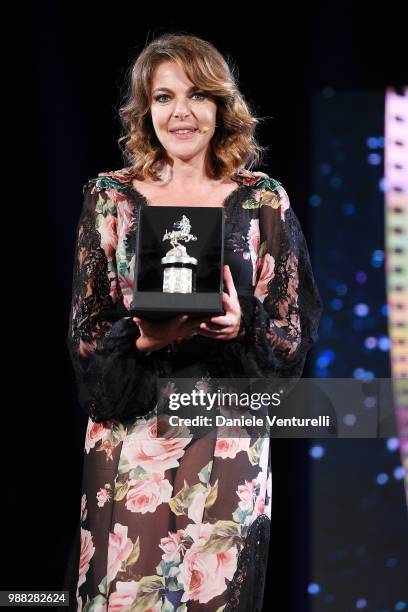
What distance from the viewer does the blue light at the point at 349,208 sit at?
1910 mm

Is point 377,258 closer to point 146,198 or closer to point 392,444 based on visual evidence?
point 392,444

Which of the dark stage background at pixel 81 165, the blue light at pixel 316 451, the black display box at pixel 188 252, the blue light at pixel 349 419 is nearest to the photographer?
the black display box at pixel 188 252

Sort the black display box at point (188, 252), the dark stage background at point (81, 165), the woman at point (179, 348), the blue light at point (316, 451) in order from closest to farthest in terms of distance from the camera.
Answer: the black display box at point (188, 252)
the woman at point (179, 348)
the dark stage background at point (81, 165)
the blue light at point (316, 451)

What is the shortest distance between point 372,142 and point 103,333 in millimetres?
810

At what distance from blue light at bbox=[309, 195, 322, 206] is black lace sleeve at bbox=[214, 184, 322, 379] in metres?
0.37

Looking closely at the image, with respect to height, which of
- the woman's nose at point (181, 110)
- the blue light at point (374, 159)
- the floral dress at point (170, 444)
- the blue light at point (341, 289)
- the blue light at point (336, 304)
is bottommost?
the floral dress at point (170, 444)

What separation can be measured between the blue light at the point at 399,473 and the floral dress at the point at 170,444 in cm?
55

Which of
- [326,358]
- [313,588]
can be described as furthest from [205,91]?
[313,588]

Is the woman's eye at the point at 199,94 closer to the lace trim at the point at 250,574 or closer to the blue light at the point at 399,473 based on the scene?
the lace trim at the point at 250,574

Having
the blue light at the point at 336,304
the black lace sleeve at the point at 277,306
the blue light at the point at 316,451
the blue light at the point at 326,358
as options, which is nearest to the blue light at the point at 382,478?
the blue light at the point at 316,451

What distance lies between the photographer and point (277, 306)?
4.86 ft

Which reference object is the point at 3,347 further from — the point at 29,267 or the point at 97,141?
the point at 97,141

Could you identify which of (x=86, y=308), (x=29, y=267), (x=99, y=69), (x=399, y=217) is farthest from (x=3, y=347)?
(x=399, y=217)

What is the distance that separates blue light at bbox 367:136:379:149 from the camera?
1.91 m
